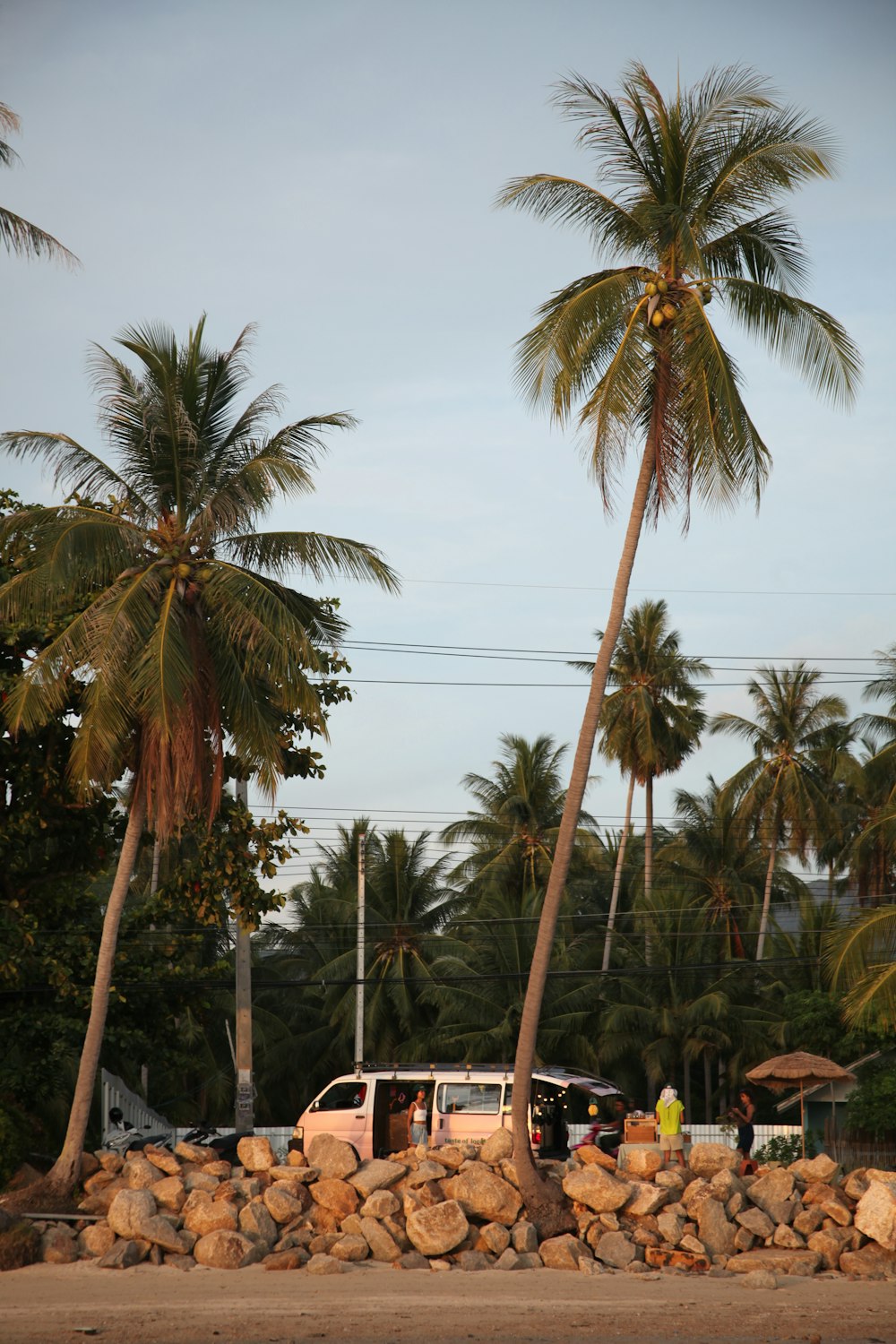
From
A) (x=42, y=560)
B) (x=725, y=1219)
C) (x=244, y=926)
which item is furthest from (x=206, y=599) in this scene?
(x=725, y=1219)

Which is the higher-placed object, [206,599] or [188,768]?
[206,599]

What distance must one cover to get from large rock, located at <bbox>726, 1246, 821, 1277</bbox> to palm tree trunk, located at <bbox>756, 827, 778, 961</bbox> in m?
23.3

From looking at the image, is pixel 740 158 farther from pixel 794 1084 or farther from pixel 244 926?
pixel 794 1084

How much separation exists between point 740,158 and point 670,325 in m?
2.07

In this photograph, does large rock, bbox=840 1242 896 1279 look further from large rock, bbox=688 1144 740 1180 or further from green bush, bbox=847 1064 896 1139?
green bush, bbox=847 1064 896 1139

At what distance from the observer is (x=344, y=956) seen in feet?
117

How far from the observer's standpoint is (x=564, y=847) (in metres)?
15.9

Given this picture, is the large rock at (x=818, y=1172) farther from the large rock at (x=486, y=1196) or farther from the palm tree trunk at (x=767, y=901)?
the palm tree trunk at (x=767, y=901)

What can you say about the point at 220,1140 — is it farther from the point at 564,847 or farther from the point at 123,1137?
the point at 564,847

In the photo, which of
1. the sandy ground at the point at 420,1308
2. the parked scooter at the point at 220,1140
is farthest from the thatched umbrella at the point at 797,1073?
the parked scooter at the point at 220,1140

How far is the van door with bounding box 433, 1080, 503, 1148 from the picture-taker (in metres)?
18.7

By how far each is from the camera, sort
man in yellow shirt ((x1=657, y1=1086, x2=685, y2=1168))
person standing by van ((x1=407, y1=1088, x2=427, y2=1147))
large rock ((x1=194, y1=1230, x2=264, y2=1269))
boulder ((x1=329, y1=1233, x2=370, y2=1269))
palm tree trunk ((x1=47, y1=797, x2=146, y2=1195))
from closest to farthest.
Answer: large rock ((x1=194, y1=1230, x2=264, y2=1269))
boulder ((x1=329, y1=1233, x2=370, y2=1269))
palm tree trunk ((x1=47, y1=797, x2=146, y2=1195))
man in yellow shirt ((x1=657, y1=1086, x2=685, y2=1168))
person standing by van ((x1=407, y1=1088, x2=427, y2=1147))

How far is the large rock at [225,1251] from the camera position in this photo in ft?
45.7

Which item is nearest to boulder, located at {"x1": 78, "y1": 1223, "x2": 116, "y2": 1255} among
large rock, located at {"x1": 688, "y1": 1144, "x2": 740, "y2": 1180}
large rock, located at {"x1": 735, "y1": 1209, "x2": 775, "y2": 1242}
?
large rock, located at {"x1": 688, "y1": 1144, "x2": 740, "y2": 1180}
